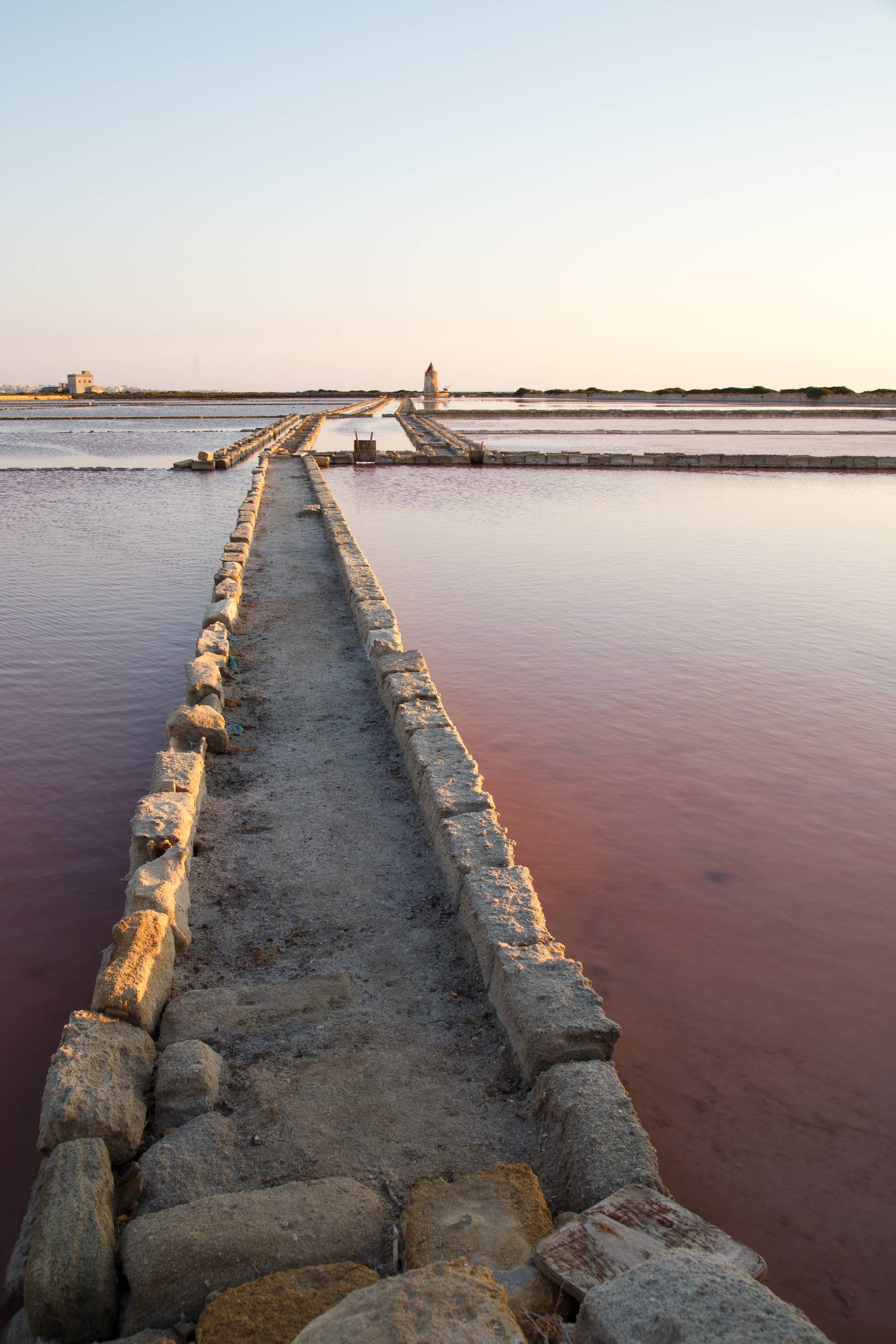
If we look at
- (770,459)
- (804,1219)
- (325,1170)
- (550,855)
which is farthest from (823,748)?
(770,459)

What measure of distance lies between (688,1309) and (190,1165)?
1.40 metres

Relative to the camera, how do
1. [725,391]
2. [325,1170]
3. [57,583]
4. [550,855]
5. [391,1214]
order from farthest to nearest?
[725,391] < [57,583] < [550,855] < [325,1170] < [391,1214]

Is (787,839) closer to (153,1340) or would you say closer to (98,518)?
(153,1340)

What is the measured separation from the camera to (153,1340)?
1.85 metres

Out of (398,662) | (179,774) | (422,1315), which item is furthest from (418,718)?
(422,1315)

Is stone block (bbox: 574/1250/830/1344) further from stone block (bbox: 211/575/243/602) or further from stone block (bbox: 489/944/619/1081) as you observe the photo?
stone block (bbox: 211/575/243/602)

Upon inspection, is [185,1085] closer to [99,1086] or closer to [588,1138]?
[99,1086]

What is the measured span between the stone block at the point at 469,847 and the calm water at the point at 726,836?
0.53 m

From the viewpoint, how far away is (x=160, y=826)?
3.77m

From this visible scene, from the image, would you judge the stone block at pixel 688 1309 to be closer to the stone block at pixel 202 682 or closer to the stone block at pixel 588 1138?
the stone block at pixel 588 1138

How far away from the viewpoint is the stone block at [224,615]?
7.08 metres

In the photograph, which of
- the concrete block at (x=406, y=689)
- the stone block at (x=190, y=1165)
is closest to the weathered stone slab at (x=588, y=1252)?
the stone block at (x=190, y=1165)

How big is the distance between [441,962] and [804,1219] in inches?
56.7

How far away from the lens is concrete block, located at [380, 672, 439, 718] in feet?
17.5
